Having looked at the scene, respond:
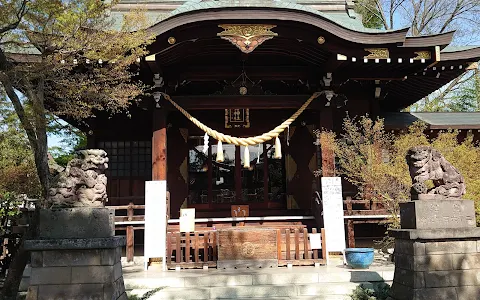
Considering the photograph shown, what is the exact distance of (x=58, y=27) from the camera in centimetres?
648

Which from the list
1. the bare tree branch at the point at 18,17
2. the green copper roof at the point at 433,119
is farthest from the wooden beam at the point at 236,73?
the bare tree branch at the point at 18,17

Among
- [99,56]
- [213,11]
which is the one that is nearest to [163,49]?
[213,11]

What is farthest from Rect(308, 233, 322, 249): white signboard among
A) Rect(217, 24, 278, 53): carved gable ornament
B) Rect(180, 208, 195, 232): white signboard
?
Rect(217, 24, 278, 53): carved gable ornament

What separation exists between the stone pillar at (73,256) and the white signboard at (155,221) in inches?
141

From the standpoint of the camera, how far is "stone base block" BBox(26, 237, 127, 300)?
500 centimetres

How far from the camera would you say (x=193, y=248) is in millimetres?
8555

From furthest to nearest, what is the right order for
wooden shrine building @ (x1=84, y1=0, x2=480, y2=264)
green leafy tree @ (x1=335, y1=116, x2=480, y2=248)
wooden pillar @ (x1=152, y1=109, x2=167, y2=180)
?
wooden pillar @ (x1=152, y1=109, x2=167, y2=180)
wooden shrine building @ (x1=84, y1=0, x2=480, y2=264)
green leafy tree @ (x1=335, y1=116, x2=480, y2=248)

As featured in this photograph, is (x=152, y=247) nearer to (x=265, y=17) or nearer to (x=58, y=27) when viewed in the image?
(x=58, y=27)

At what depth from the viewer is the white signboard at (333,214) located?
903cm

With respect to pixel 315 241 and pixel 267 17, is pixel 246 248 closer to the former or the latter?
pixel 315 241

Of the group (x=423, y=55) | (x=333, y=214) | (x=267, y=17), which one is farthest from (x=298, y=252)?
(x=423, y=55)

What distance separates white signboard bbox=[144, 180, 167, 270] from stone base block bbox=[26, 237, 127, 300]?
3.58 meters

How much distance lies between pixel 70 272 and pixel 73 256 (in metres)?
0.19

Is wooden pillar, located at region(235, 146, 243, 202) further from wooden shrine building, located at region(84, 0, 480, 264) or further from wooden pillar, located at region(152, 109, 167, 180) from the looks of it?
wooden pillar, located at region(152, 109, 167, 180)
